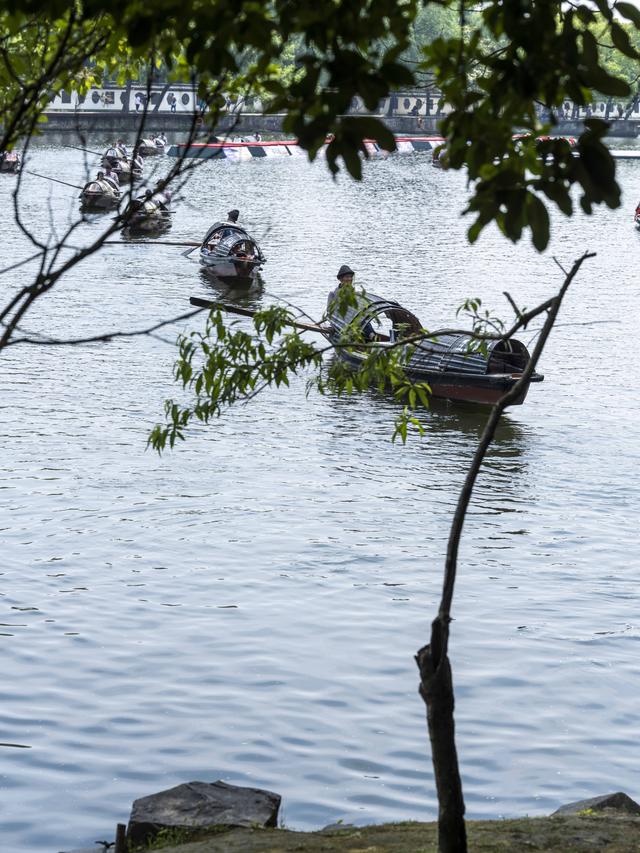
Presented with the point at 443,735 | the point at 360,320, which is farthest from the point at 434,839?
the point at 360,320

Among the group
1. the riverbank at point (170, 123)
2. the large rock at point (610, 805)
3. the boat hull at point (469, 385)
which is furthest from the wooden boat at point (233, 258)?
the riverbank at point (170, 123)

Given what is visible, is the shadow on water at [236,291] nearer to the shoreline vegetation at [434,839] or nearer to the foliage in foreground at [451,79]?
the shoreline vegetation at [434,839]

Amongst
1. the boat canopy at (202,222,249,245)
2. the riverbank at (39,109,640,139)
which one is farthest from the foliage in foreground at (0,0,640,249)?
the riverbank at (39,109,640,139)

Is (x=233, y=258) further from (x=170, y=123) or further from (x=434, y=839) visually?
(x=170, y=123)

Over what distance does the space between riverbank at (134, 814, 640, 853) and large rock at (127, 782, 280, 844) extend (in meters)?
0.18

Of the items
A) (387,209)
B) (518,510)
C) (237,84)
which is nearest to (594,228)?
(387,209)

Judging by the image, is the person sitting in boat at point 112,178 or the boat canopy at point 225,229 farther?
the person sitting in boat at point 112,178

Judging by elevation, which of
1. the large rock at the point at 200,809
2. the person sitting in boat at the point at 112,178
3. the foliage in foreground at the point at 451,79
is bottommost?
the large rock at the point at 200,809

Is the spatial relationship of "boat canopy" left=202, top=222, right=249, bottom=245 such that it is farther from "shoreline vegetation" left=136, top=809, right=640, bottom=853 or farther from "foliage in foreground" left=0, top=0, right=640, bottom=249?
"foliage in foreground" left=0, top=0, right=640, bottom=249

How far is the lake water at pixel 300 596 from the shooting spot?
10.5m

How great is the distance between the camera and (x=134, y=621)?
13.8 meters

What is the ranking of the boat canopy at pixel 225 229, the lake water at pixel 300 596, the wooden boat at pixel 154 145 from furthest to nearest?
the wooden boat at pixel 154 145 → the boat canopy at pixel 225 229 → the lake water at pixel 300 596

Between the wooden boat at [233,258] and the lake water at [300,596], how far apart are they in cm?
1200

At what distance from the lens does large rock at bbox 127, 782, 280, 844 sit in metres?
8.04
